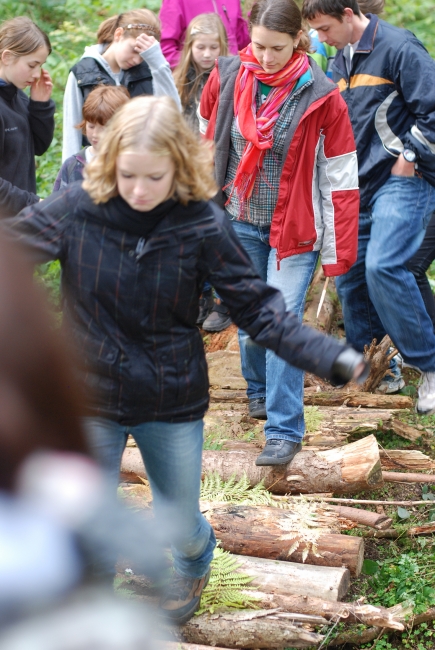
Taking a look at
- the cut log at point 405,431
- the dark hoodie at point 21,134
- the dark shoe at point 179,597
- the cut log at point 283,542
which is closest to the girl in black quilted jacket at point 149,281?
the dark shoe at point 179,597

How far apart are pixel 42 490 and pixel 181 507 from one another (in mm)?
1849

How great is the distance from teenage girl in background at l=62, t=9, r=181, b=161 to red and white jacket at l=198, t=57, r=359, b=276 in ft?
3.82

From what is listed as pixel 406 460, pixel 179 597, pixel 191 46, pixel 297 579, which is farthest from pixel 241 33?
pixel 179 597

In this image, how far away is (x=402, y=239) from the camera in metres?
5.30

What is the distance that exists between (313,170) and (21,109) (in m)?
2.11

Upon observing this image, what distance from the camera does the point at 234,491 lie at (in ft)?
15.2

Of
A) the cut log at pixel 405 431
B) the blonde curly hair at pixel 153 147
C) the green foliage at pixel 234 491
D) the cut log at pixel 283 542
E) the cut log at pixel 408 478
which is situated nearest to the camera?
the blonde curly hair at pixel 153 147

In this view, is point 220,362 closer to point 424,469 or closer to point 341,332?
point 341,332

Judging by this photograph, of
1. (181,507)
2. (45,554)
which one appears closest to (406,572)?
(181,507)

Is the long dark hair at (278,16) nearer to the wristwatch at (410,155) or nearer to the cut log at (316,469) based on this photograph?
the wristwatch at (410,155)

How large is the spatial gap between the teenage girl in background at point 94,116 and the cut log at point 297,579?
229cm

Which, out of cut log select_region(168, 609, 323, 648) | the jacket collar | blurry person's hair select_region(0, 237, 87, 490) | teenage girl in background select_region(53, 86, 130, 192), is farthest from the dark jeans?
blurry person's hair select_region(0, 237, 87, 490)

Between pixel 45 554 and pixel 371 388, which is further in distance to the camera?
pixel 371 388

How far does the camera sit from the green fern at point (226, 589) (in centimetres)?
382
